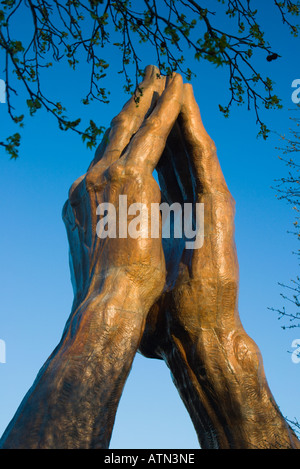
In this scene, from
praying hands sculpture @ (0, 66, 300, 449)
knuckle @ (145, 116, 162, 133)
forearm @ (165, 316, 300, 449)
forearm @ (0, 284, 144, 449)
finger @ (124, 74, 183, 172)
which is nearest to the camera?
forearm @ (0, 284, 144, 449)

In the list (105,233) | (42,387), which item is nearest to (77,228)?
(105,233)

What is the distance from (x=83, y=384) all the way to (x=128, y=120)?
401 cm

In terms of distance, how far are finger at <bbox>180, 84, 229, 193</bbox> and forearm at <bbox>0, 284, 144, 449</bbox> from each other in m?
2.30

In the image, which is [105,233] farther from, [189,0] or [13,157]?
[189,0]

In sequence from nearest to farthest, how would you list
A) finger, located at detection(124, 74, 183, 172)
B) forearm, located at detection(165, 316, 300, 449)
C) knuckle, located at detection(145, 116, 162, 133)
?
forearm, located at detection(165, 316, 300, 449), finger, located at detection(124, 74, 183, 172), knuckle, located at detection(145, 116, 162, 133)

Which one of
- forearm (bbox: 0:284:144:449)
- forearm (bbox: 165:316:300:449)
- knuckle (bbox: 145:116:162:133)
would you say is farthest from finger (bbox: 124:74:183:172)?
forearm (bbox: 165:316:300:449)

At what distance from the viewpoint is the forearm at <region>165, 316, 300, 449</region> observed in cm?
738

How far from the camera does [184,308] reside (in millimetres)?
7863

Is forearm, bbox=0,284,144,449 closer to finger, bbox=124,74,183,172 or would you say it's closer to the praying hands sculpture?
the praying hands sculpture

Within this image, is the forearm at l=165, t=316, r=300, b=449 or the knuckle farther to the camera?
the knuckle

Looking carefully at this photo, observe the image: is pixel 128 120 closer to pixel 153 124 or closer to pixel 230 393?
pixel 153 124

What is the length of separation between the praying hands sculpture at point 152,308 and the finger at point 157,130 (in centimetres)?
2

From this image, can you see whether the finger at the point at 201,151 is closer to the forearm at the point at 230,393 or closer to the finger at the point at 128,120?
the finger at the point at 128,120

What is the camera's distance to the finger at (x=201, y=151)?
8.33 meters
